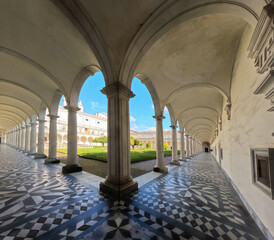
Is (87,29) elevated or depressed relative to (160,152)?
elevated

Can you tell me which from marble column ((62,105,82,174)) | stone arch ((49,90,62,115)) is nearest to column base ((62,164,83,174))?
marble column ((62,105,82,174))

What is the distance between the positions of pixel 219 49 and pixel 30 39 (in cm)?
756

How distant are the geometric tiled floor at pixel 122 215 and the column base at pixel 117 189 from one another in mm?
207

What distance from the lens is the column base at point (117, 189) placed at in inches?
151

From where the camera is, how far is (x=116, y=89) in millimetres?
4320

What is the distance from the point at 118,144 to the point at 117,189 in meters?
1.43

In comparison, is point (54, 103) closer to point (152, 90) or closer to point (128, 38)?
point (152, 90)

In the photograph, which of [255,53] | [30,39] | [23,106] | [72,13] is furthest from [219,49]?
[23,106]

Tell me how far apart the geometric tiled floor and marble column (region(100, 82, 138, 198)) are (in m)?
0.38

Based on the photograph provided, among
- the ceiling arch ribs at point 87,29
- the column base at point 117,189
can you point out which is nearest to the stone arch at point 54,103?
the ceiling arch ribs at point 87,29

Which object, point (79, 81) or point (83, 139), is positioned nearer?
point (79, 81)

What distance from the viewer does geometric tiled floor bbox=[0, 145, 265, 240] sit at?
2426 millimetres

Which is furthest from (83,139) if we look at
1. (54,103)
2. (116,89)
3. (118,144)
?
(116,89)

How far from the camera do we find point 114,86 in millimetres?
4312
